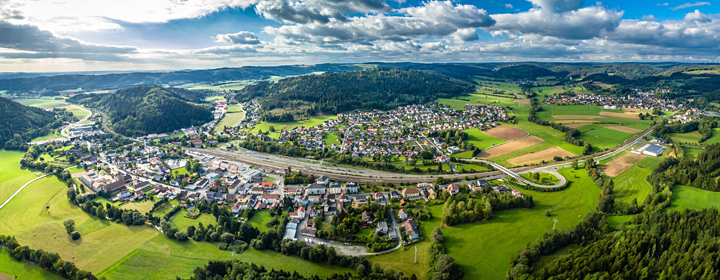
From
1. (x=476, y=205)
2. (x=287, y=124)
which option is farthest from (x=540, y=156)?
(x=287, y=124)

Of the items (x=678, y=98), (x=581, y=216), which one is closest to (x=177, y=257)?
(x=581, y=216)

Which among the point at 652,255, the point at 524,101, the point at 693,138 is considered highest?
the point at 524,101

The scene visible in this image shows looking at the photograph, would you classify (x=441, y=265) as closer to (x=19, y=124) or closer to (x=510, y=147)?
(x=510, y=147)

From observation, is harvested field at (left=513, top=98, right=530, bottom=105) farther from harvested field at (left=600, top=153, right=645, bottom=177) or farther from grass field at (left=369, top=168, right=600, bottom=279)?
grass field at (left=369, top=168, right=600, bottom=279)

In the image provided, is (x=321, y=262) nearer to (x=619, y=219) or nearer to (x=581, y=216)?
(x=581, y=216)

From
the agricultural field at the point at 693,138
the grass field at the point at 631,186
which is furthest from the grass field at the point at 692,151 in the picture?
the grass field at the point at 631,186

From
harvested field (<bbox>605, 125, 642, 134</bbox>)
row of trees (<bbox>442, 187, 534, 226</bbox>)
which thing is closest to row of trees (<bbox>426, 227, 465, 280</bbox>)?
row of trees (<bbox>442, 187, 534, 226</bbox>)
